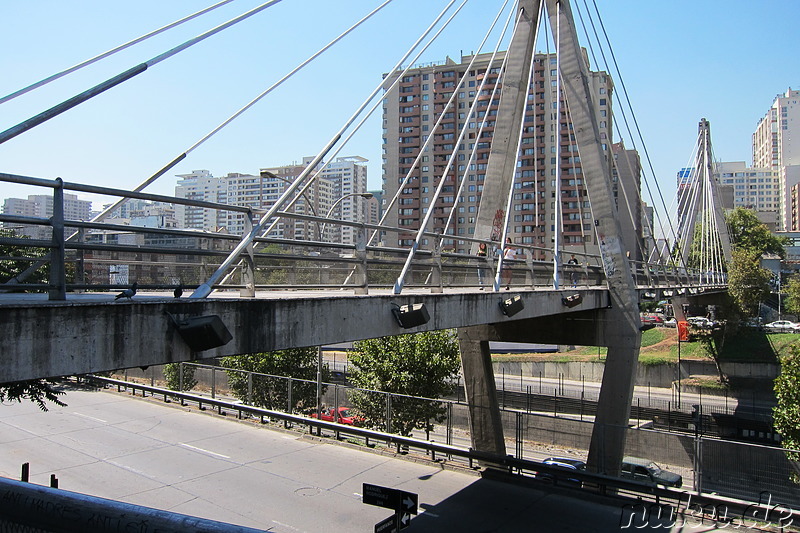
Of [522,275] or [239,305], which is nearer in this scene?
[239,305]

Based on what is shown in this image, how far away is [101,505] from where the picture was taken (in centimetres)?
343

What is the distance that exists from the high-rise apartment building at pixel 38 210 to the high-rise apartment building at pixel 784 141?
164 metres

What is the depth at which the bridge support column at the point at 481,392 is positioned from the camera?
57.3 ft

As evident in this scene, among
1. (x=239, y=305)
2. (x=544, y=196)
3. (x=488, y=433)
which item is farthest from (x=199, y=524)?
(x=544, y=196)

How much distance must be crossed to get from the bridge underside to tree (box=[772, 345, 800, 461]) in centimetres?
1862

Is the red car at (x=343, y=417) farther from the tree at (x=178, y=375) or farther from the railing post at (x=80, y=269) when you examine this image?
the railing post at (x=80, y=269)

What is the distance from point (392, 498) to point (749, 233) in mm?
94997

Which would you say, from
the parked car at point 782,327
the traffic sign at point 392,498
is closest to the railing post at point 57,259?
the traffic sign at point 392,498

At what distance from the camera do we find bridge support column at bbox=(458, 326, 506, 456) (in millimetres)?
17469

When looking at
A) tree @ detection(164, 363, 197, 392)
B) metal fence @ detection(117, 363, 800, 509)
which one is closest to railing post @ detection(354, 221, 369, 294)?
metal fence @ detection(117, 363, 800, 509)

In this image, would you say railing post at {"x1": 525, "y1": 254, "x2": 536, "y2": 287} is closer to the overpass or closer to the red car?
the overpass

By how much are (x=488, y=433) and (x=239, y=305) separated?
40.9ft

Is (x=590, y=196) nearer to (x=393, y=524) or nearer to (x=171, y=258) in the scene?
(x=393, y=524)

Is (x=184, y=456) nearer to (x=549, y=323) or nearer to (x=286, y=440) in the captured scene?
(x=286, y=440)
